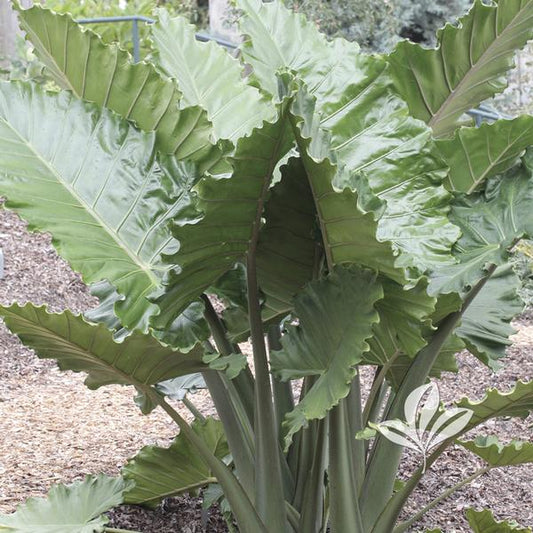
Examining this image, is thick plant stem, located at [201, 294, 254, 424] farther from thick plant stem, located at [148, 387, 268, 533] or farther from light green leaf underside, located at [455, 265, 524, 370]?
light green leaf underside, located at [455, 265, 524, 370]

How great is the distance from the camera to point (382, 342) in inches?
91.8

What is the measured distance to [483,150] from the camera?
220 cm

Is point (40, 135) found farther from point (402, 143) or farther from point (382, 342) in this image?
point (382, 342)

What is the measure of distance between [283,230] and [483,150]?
0.57m

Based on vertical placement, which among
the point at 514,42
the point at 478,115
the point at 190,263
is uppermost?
the point at 514,42

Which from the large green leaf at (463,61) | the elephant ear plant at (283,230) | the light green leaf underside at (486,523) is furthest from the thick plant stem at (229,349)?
the large green leaf at (463,61)

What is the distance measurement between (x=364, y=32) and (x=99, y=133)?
911 cm

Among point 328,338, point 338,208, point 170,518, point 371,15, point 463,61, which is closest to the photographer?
point 338,208

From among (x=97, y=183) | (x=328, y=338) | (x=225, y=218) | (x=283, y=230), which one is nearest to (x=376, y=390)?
(x=328, y=338)

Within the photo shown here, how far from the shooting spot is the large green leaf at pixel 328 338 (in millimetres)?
1827

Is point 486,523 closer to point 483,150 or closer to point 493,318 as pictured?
point 493,318

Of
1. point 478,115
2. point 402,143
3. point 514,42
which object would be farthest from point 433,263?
point 478,115

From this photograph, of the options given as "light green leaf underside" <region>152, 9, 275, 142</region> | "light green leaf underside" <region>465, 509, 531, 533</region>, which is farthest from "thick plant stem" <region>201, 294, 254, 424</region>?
"light green leaf underside" <region>465, 509, 531, 533</region>

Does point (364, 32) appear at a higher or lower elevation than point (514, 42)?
lower
